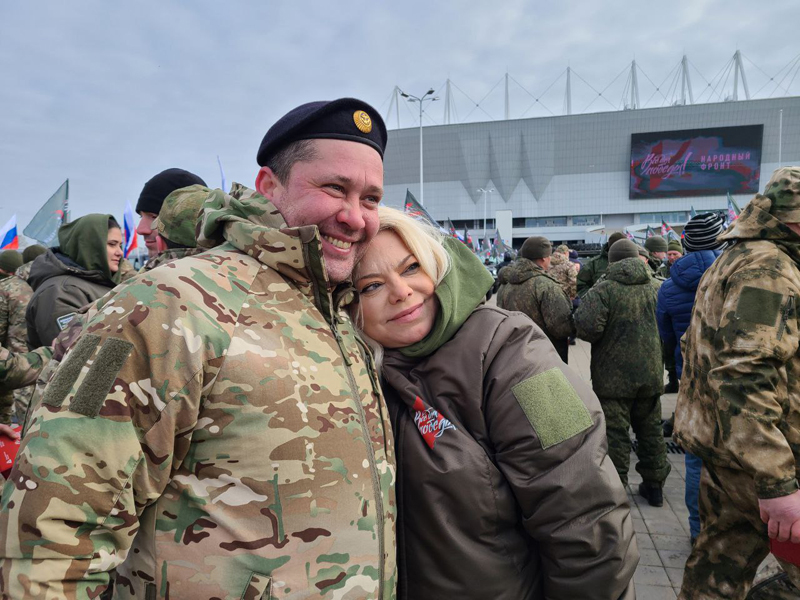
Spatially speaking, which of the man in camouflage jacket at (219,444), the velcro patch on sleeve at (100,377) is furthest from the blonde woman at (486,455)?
the velcro patch on sleeve at (100,377)

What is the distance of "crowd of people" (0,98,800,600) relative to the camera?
3.29 ft

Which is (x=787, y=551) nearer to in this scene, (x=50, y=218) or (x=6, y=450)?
(x=6, y=450)

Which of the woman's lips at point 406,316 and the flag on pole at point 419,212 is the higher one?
the flag on pole at point 419,212

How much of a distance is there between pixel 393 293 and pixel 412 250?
154 millimetres

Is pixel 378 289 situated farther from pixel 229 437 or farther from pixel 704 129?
pixel 704 129

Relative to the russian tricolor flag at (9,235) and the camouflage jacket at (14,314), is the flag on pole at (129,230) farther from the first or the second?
the camouflage jacket at (14,314)

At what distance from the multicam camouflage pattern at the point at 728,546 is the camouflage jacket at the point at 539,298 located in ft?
9.89

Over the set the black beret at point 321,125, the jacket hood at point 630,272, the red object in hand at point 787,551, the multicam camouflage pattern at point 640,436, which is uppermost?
the black beret at point 321,125

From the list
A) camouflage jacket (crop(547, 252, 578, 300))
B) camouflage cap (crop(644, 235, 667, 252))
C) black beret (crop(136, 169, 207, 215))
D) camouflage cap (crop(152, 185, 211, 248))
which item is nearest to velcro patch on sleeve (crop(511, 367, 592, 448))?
camouflage cap (crop(152, 185, 211, 248))

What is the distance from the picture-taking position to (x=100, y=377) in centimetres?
99

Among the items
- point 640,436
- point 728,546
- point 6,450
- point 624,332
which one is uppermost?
point 624,332

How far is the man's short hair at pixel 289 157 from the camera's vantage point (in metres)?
1.46

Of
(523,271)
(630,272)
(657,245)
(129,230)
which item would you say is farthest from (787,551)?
(129,230)

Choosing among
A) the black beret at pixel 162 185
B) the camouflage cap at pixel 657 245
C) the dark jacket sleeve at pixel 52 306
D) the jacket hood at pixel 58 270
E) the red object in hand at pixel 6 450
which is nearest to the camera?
the red object in hand at pixel 6 450
